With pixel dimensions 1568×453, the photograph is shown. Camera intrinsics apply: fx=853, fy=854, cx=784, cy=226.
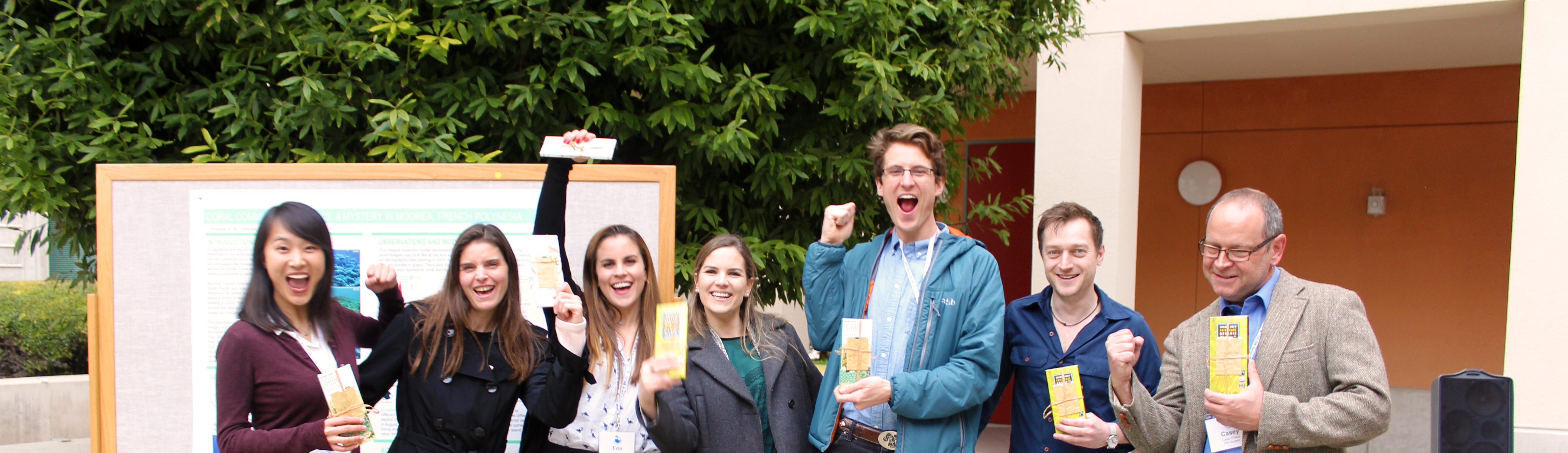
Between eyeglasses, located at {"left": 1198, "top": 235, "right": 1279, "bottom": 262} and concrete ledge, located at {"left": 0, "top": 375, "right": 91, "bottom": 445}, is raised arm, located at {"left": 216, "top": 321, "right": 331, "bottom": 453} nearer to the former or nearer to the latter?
eyeglasses, located at {"left": 1198, "top": 235, "right": 1279, "bottom": 262}

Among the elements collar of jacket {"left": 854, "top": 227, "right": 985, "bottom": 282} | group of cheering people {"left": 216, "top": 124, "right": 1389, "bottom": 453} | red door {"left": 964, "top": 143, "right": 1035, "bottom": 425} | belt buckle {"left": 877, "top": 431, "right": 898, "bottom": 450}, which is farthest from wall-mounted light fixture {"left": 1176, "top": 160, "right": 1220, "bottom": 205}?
belt buckle {"left": 877, "top": 431, "right": 898, "bottom": 450}

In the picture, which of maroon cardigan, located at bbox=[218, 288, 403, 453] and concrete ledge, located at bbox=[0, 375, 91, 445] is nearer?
Result: maroon cardigan, located at bbox=[218, 288, 403, 453]

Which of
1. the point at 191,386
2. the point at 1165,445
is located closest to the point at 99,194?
the point at 191,386

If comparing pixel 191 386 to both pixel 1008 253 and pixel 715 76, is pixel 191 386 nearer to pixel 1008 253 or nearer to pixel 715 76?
pixel 715 76

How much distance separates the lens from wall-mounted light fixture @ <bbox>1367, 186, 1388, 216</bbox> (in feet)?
27.7

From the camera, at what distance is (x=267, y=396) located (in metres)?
2.77

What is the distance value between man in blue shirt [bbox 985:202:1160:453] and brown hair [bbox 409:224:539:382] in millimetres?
1676

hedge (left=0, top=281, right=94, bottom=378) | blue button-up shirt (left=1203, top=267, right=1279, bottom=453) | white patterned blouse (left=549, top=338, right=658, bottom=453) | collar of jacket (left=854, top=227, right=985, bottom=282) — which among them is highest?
collar of jacket (left=854, top=227, right=985, bottom=282)

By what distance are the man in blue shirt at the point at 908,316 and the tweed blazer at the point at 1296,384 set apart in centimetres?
52

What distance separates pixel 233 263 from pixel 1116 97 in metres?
6.17

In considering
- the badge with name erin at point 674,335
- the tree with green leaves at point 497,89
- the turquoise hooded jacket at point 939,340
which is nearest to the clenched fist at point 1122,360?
the turquoise hooded jacket at point 939,340

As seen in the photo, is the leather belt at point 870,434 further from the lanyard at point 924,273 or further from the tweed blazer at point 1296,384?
the tweed blazer at point 1296,384

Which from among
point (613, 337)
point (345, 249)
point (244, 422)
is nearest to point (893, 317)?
point (613, 337)

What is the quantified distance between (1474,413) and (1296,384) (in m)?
0.59
